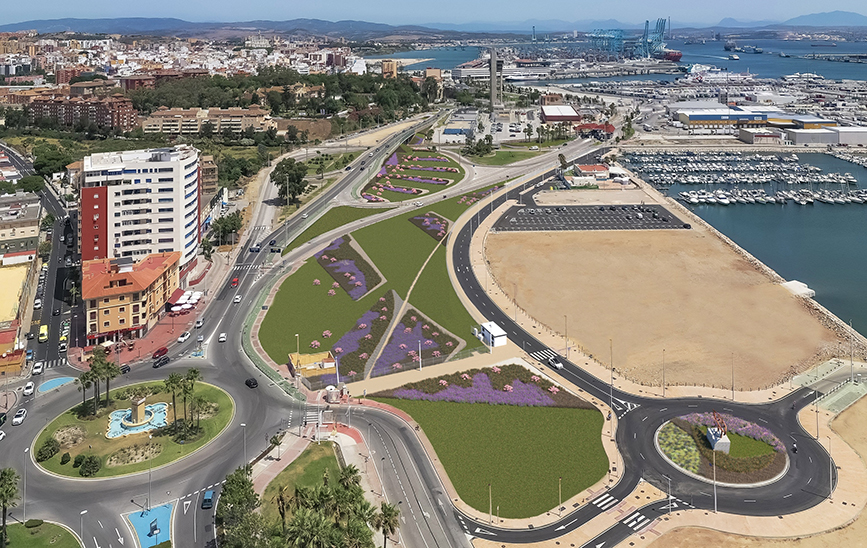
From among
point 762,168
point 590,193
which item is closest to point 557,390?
point 590,193

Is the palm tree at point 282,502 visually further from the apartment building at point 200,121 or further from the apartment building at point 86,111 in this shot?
the apartment building at point 86,111

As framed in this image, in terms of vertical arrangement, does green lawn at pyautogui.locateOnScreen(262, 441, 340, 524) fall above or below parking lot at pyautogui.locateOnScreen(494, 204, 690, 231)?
below

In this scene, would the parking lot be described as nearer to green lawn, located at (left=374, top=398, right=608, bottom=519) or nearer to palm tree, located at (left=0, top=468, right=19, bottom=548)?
green lawn, located at (left=374, top=398, right=608, bottom=519)

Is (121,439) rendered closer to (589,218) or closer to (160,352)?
(160,352)

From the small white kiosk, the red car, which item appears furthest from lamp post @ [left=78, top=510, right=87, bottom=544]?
the small white kiosk

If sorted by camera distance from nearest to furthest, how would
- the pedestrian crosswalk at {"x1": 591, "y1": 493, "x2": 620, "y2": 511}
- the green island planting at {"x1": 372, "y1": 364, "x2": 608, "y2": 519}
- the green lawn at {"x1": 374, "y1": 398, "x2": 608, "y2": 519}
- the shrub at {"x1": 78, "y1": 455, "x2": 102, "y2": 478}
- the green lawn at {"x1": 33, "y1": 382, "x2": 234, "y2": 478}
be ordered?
the pedestrian crosswalk at {"x1": 591, "y1": 493, "x2": 620, "y2": 511}, the green lawn at {"x1": 374, "y1": 398, "x2": 608, "y2": 519}, the green island planting at {"x1": 372, "y1": 364, "x2": 608, "y2": 519}, the shrub at {"x1": 78, "y1": 455, "x2": 102, "y2": 478}, the green lawn at {"x1": 33, "y1": 382, "x2": 234, "y2": 478}

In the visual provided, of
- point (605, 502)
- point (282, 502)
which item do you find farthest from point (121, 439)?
point (605, 502)

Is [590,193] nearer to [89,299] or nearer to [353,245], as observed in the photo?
[353,245]
